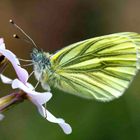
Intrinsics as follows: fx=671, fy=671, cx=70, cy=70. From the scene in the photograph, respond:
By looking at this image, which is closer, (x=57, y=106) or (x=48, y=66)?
(x=48, y=66)

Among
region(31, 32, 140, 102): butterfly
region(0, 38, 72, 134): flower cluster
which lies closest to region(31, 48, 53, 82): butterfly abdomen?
region(31, 32, 140, 102): butterfly

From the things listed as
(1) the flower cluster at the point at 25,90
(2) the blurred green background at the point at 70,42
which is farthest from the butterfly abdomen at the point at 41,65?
(2) the blurred green background at the point at 70,42

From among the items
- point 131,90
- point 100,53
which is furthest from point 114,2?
point 100,53

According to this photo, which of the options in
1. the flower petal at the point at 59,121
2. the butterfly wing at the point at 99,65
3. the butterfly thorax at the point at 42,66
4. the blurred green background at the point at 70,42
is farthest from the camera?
the blurred green background at the point at 70,42

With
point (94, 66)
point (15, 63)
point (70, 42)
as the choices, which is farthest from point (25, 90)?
point (70, 42)

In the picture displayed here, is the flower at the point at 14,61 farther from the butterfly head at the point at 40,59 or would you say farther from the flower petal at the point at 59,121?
the butterfly head at the point at 40,59

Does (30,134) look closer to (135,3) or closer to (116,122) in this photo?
(116,122)

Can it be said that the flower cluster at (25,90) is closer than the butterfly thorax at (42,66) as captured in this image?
Yes

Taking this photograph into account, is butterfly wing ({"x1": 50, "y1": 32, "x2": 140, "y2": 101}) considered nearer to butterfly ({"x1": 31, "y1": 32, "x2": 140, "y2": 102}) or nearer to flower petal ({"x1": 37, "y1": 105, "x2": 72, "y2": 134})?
butterfly ({"x1": 31, "y1": 32, "x2": 140, "y2": 102})

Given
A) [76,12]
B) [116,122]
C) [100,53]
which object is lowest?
[116,122]
